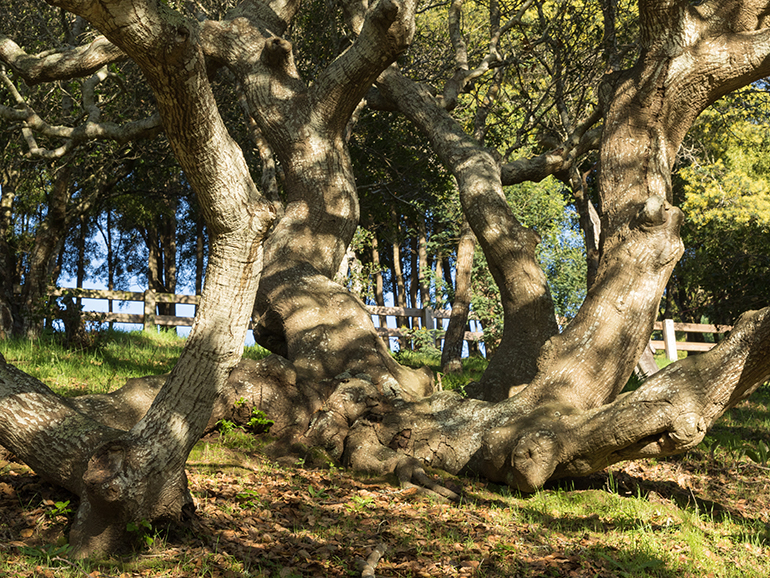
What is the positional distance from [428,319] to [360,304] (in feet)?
41.0

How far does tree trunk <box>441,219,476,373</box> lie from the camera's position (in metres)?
12.1

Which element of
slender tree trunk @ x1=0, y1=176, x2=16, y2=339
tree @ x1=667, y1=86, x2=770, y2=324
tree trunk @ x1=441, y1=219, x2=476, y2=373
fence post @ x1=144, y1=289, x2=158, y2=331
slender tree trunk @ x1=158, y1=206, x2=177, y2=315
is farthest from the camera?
slender tree trunk @ x1=158, y1=206, x2=177, y2=315

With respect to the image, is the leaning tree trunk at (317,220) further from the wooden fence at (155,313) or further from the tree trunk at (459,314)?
the wooden fence at (155,313)

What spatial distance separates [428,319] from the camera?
20.2 meters

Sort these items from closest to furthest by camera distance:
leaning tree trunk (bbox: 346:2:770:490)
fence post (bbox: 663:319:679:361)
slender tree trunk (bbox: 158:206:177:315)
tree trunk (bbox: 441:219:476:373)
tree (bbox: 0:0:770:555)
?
tree (bbox: 0:0:770:555) → leaning tree trunk (bbox: 346:2:770:490) → tree trunk (bbox: 441:219:476:373) → fence post (bbox: 663:319:679:361) → slender tree trunk (bbox: 158:206:177:315)

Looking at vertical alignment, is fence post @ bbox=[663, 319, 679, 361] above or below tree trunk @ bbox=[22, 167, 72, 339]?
below

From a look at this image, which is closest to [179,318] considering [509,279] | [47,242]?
[47,242]

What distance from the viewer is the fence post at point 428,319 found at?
66.0ft

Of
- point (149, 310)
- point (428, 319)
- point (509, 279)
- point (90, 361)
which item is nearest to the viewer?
point (509, 279)

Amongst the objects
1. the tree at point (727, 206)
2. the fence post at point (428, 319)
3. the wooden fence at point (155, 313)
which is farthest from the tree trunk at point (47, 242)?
the tree at point (727, 206)

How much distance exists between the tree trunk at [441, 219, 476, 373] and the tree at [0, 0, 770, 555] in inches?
147

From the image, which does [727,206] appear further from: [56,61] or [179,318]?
[56,61]

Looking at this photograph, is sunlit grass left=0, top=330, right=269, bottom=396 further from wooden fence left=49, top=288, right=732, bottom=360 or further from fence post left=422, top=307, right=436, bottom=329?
fence post left=422, top=307, right=436, bottom=329

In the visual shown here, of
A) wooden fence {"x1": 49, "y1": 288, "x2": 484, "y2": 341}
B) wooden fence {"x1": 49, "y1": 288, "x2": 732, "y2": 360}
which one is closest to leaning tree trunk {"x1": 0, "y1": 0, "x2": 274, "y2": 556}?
wooden fence {"x1": 49, "y1": 288, "x2": 484, "y2": 341}
